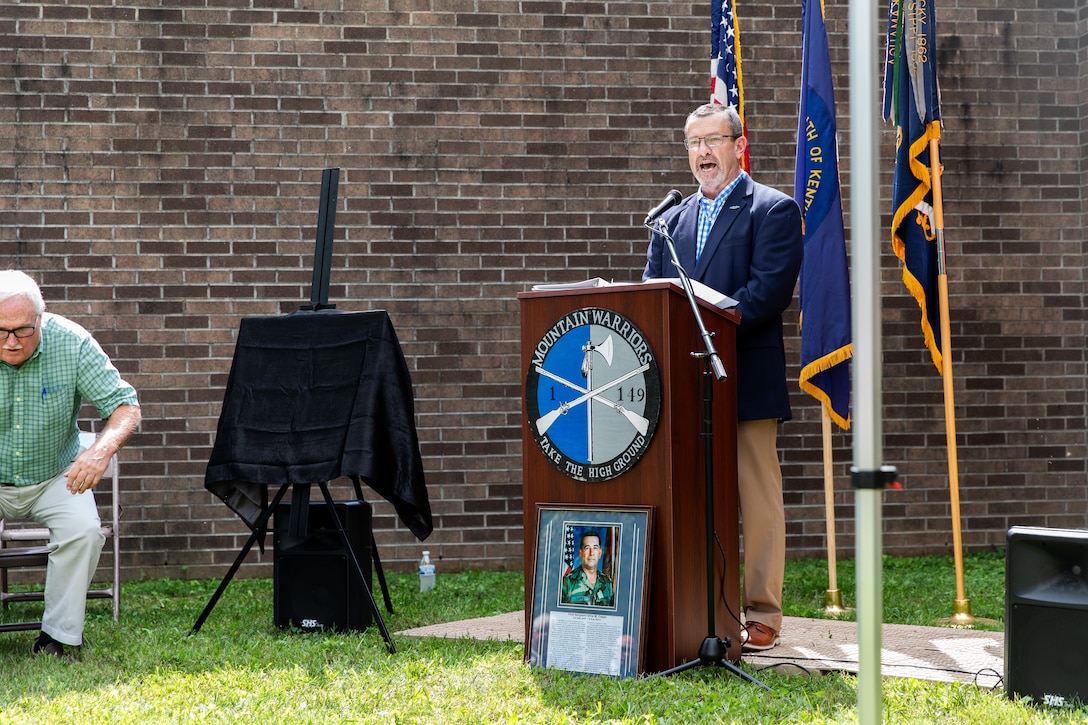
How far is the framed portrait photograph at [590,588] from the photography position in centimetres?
318

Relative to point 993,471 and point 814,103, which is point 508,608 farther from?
point 993,471

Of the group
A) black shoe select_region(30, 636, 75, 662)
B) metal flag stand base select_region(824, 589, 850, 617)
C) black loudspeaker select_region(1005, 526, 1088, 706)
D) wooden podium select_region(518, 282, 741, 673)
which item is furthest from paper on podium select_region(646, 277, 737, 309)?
black shoe select_region(30, 636, 75, 662)

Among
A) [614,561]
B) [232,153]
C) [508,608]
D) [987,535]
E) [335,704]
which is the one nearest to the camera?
[335,704]

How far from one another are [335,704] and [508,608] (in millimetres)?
1949

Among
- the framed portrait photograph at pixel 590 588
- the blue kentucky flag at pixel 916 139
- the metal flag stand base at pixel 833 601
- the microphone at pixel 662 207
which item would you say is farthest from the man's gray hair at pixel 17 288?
the blue kentucky flag at pixel 916 139

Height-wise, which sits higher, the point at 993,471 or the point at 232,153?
the point at 232,153

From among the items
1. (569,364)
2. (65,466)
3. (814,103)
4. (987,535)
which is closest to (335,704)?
(569,364)

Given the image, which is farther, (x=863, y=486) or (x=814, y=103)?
(x=814, y=103)

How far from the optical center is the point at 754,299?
3621mm

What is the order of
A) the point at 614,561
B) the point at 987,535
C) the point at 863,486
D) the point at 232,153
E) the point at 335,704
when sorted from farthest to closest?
1. the point at 987,535
2. the point at 232,153
3. the point at 614,561
4. the point at 335,704
5. the point at 863,486

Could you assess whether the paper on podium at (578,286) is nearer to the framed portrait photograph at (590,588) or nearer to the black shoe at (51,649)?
the framed portrait photograph at (590,588)

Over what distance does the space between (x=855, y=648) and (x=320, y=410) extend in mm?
2238

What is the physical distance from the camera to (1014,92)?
6402mm

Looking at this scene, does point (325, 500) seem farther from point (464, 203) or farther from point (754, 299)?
point (464, 203)
